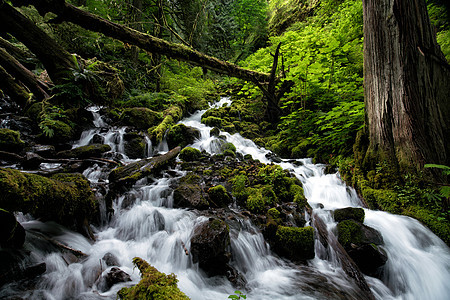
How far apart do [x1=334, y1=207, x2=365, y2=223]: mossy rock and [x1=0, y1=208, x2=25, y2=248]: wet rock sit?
4553 millimetres

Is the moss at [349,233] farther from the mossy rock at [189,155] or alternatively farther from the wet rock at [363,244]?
the mossy rock at [189,155]

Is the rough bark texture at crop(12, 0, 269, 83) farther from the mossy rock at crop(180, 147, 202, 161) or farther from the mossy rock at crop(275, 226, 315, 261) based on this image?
the mossy rock at crop(275, 226, 315, 261)

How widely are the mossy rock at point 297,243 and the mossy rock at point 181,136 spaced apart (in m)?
5.87

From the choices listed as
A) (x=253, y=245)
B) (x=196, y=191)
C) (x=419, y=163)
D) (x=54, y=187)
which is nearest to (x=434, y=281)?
(x=419, y=163)

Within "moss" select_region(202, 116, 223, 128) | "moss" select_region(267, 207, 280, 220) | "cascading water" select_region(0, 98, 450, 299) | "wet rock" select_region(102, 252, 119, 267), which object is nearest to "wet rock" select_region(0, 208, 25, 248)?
"cascading water" select_region(0, 98, 450, 299)

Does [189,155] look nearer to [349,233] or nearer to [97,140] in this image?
[97,140]

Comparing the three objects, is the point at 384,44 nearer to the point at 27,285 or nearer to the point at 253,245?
the point at 253,245

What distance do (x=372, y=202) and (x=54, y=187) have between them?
546 cm

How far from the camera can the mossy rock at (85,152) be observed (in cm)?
524

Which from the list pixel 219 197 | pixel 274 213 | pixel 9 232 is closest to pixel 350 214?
pixel 274 213

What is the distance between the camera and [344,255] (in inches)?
115

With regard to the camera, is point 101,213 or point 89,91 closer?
point 101,213

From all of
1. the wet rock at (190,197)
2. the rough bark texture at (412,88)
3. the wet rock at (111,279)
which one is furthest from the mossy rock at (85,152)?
the rough bark texture at (412,88)

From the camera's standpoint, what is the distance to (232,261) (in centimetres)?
294
